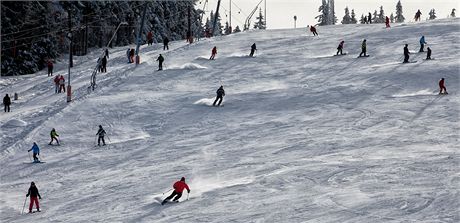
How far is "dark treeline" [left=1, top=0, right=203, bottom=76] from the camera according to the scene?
61.8 meters

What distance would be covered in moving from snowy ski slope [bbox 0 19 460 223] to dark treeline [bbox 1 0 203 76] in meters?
→ 16.6

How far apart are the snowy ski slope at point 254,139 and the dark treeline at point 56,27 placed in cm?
1659

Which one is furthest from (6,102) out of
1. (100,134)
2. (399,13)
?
(399,13)

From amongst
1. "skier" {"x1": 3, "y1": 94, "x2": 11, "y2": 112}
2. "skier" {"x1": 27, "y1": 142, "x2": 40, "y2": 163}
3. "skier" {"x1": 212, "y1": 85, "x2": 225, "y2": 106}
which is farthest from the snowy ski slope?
"skier" {"x1": 3, "y1": 94, "x2": 11, "y2": 112}

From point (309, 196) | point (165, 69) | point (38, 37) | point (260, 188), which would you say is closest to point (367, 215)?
point (309, 196)

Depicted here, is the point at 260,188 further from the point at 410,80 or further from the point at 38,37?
the point at 38,37

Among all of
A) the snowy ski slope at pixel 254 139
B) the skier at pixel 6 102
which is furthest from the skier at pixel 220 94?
the skier at pixel 6 102

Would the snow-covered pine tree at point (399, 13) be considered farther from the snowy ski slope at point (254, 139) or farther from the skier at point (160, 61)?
the skier at point (160, 61)

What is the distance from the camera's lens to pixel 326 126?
2722 centimetres

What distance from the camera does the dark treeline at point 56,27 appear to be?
2434 inches

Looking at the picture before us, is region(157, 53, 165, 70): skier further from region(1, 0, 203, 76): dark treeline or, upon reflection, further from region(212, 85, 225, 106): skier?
region(1, 0, 203, 76): dark treeline

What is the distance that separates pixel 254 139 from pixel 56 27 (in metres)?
47.7

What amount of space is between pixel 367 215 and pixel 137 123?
58.4ft

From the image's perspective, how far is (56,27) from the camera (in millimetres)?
67938
